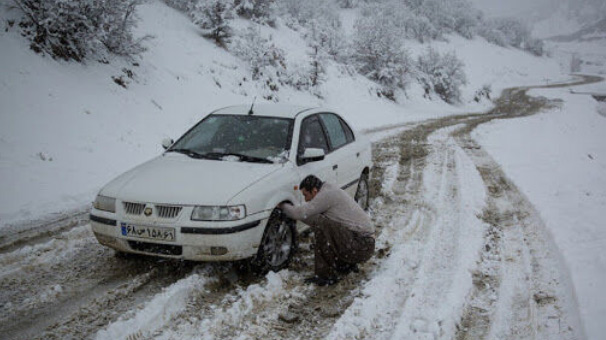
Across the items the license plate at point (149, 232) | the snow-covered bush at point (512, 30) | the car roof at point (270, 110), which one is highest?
the snow-covered bush at point (512, 30)

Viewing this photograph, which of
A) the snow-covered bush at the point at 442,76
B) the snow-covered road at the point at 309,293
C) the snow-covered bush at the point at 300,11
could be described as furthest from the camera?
the snow-covered bush at the point at 442,76

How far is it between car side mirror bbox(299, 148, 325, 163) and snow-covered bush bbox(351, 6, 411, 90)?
21.5 metres

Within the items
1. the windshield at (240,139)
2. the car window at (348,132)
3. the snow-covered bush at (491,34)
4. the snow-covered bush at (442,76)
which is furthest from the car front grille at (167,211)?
the snow-covered bush at (491,34)

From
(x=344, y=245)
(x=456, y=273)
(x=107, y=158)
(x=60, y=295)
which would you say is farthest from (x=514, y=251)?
(x=107, y=158)

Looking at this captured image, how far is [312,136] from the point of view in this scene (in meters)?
5.26

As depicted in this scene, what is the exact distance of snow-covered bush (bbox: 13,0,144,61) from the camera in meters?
9.61

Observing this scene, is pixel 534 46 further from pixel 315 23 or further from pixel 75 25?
pixel 75 25

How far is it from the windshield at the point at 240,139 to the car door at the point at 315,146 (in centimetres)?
19

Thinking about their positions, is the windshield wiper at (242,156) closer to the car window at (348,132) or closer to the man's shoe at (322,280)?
the man's shoe at (322,280)

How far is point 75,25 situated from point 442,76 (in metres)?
24.3

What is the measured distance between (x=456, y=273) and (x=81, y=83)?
30.3 ft

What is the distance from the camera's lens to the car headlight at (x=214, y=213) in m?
3.82

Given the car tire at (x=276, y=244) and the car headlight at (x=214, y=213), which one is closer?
the car headlight at (x=214, y=213)

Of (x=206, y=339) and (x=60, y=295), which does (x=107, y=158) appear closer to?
(x=60, y=295)
